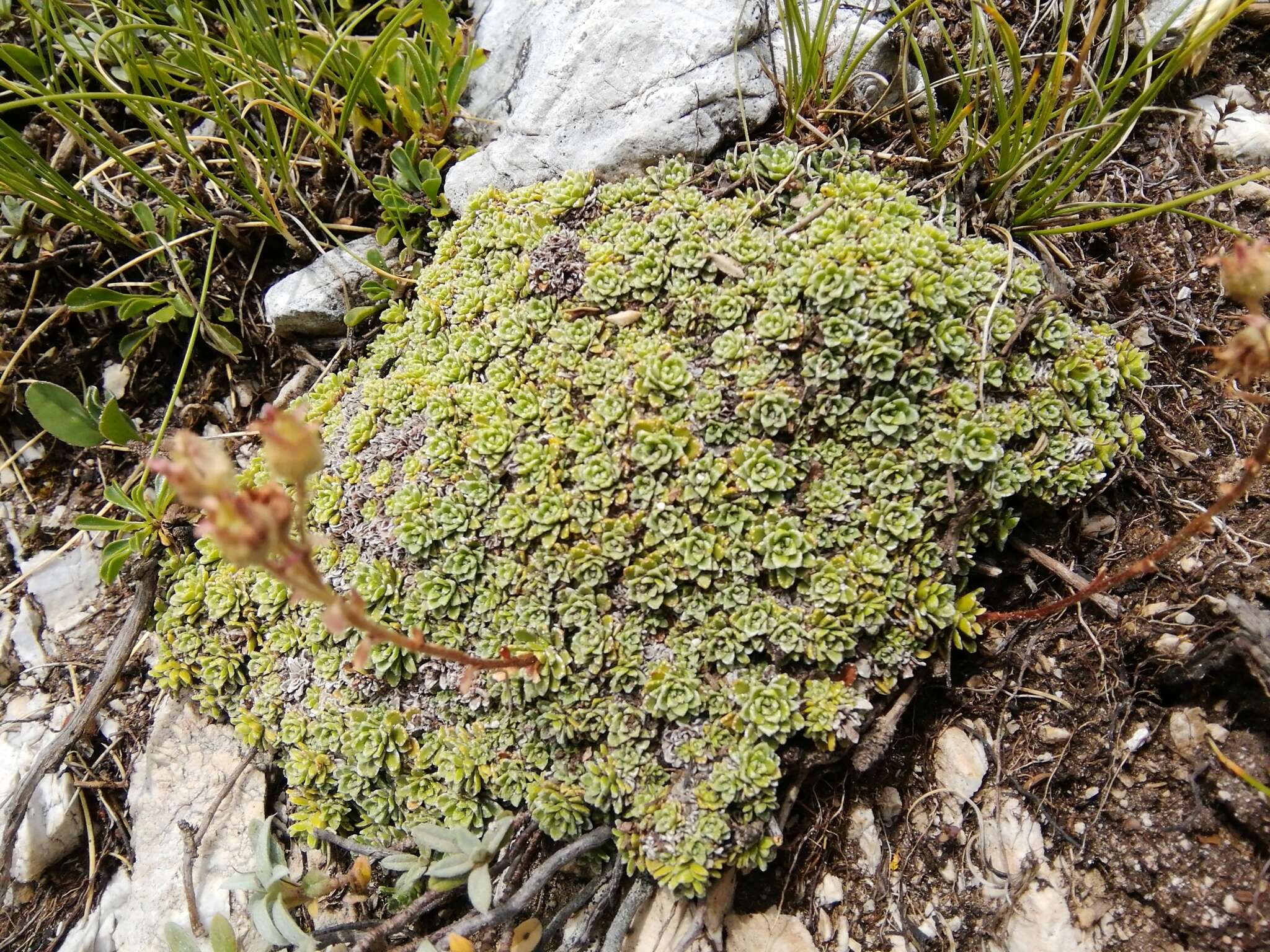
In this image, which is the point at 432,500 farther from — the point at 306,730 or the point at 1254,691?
the point at 1254,691

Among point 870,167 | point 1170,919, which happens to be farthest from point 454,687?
point 870,167

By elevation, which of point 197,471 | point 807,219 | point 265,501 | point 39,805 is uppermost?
point 197,471

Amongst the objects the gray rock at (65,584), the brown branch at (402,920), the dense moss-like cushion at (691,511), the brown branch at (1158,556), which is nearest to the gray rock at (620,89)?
the dense moss-like cushion at (691,511)

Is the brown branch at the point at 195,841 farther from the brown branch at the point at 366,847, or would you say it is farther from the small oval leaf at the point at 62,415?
the small oval leaf at the point at 62,415

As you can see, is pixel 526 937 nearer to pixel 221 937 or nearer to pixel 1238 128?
pixel 221 937

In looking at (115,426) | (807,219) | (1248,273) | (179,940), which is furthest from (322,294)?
(1248,273)

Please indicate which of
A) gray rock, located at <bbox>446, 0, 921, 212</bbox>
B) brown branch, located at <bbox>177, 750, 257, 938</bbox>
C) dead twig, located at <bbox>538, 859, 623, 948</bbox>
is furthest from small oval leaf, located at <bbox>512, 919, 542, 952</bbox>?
gray rock, located at <bbox>446, 0, 921, 212</bbox>
